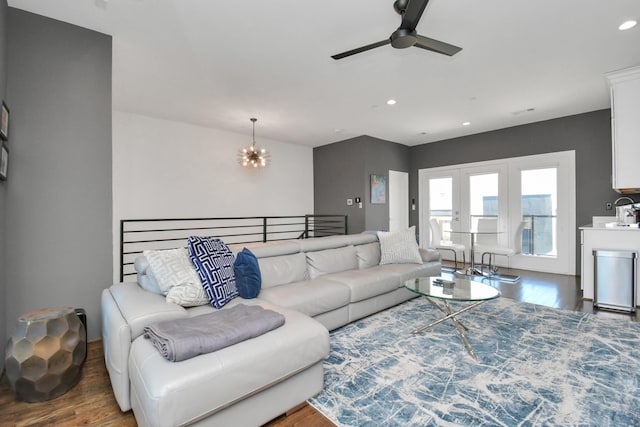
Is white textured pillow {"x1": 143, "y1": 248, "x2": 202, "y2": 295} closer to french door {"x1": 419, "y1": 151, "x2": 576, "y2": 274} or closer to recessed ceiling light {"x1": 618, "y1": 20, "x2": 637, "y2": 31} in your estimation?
recessed ceiling light {"x1": 618, "y1": 20, "x2": 637, "y2": 31}

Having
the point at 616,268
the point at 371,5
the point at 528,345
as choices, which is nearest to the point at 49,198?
the point at 371,5

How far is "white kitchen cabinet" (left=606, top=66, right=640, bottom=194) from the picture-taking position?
11.5ft

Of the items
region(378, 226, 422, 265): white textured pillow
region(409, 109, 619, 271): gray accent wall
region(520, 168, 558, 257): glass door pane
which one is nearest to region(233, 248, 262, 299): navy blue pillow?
region(378, 226, 422, 265): white textured pillow

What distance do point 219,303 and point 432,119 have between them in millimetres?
4703

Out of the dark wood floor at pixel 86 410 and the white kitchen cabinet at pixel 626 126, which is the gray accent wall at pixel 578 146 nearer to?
the white kitchen cabinet at pixel 626 126

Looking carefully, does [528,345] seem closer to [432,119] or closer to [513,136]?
[432,119]

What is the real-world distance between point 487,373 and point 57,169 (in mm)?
3674

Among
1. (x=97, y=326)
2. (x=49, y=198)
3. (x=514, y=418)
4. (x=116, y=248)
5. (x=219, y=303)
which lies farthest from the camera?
(x=116, y=248)

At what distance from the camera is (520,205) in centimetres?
579

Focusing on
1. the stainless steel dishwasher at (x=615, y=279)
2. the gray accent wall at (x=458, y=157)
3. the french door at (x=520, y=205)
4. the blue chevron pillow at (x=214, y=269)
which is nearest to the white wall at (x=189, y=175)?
the gray accent wall at (x=458, y=157)

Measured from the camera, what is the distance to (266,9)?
2.43 metres

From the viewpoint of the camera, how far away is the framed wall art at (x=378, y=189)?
6.66 meters

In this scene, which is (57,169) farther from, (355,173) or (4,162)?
(355,173)

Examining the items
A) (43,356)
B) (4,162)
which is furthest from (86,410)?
(4,162)
